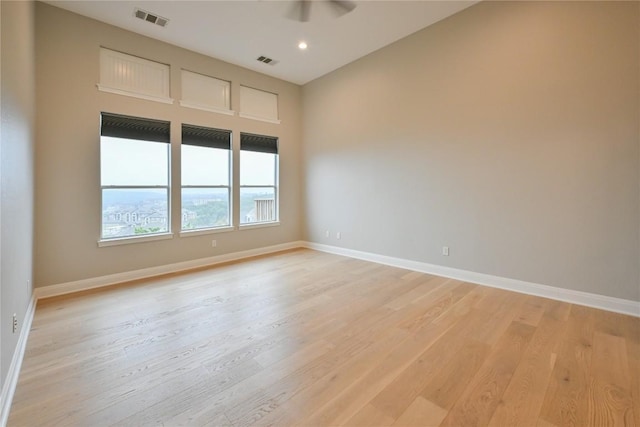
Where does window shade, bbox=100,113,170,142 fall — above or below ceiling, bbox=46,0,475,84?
below

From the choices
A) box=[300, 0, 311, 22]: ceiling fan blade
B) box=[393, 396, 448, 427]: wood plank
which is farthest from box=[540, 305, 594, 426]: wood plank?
box=[300, 0, 311, 22]: ceiling fan blade

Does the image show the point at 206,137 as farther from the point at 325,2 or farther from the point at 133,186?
the point at 325,2

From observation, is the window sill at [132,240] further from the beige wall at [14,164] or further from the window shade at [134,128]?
the window shade at [134,128]

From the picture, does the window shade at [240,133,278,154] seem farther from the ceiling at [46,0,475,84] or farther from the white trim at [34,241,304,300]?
the white trim at [34,241,304,300]

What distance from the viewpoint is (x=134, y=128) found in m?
4.06

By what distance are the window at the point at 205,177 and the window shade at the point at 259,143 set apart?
0.30 meters

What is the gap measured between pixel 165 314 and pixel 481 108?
14.8 feet

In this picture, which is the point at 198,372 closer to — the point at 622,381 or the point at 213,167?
the point at 622,381

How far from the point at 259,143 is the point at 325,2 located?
2839 millimetres

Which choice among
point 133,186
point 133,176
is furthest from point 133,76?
point 133,186

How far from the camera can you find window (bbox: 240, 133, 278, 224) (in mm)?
5340

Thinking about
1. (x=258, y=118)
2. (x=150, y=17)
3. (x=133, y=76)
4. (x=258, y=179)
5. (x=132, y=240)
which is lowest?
(x=132, y=240)

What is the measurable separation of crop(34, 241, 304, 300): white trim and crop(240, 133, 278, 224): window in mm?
638

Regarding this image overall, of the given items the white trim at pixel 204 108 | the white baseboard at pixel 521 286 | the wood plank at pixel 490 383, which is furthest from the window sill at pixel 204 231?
the wood plank at pixel 490 383
